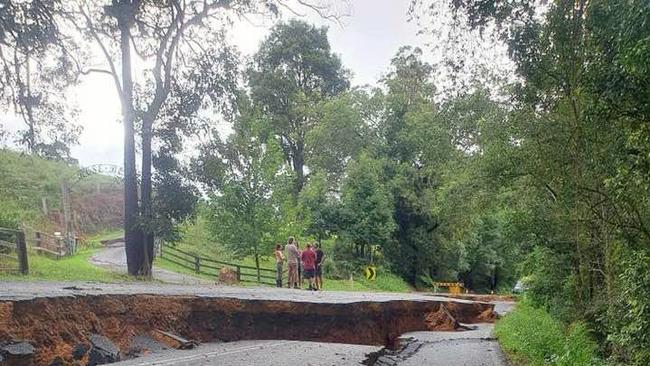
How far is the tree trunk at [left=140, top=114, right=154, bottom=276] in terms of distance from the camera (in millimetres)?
18812

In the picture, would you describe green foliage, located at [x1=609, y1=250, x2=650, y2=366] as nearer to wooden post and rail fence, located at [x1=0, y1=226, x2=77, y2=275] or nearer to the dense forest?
the dense forest

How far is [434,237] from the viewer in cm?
3588

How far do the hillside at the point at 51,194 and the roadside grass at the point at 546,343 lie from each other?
2339 centimetres

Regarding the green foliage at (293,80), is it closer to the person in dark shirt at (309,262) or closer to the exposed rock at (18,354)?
the person in dark shirt at (309,262)

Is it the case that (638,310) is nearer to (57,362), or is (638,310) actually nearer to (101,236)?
(57,362)

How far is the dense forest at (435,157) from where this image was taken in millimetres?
8266

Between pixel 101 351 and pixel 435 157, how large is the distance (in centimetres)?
2722

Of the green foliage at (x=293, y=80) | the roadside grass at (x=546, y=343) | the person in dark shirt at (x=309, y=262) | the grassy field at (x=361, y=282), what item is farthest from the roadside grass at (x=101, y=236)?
the roadside grass at (x=546, y=343)

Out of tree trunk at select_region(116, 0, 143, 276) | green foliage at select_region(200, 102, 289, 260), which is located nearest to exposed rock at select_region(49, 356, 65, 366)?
tree trunk at select_region(116, 0, 143, 276)

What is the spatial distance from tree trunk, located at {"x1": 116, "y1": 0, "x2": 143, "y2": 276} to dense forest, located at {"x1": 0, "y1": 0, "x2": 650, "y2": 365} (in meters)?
0.05

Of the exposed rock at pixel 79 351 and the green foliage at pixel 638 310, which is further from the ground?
the green foliage at pixel 638 310

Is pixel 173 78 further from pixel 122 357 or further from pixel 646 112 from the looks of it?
pixel 646 112

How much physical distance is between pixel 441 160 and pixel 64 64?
22.1 m

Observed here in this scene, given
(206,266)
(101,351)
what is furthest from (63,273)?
(206,266)
